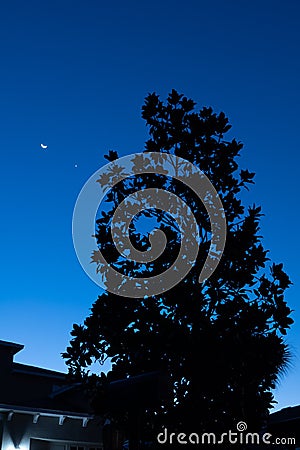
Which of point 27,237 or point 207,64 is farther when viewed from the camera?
point 27,237

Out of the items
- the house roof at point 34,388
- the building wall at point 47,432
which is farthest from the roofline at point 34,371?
the building wall at point 47,432

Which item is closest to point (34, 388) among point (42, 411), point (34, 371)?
point (34, 371)

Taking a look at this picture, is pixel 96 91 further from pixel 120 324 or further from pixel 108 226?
pixel 120 324

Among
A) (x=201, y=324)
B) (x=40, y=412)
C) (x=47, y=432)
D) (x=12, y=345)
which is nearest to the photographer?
(x=201, y=324)

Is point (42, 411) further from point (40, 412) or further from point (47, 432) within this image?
point (47, 432)

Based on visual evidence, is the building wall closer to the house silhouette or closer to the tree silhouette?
the house silhouette

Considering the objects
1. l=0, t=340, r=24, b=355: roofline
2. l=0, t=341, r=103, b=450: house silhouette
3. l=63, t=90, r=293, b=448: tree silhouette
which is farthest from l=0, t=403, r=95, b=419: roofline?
l=63, t=90, r=293, b=448: tree silhouette

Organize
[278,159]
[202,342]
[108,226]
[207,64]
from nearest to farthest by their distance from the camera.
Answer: [202,342], [108,226], [207,64], [278,159]

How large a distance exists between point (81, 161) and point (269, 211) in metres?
7.57

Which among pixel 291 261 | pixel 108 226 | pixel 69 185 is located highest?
pixel 69 185

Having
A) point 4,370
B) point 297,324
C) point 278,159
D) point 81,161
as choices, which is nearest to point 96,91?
point 81,161

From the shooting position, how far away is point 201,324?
36.2ft

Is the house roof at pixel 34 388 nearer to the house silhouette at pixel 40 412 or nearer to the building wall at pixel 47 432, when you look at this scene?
the house silhouette at pixel 40 412

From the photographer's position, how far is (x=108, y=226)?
12.2 meters
